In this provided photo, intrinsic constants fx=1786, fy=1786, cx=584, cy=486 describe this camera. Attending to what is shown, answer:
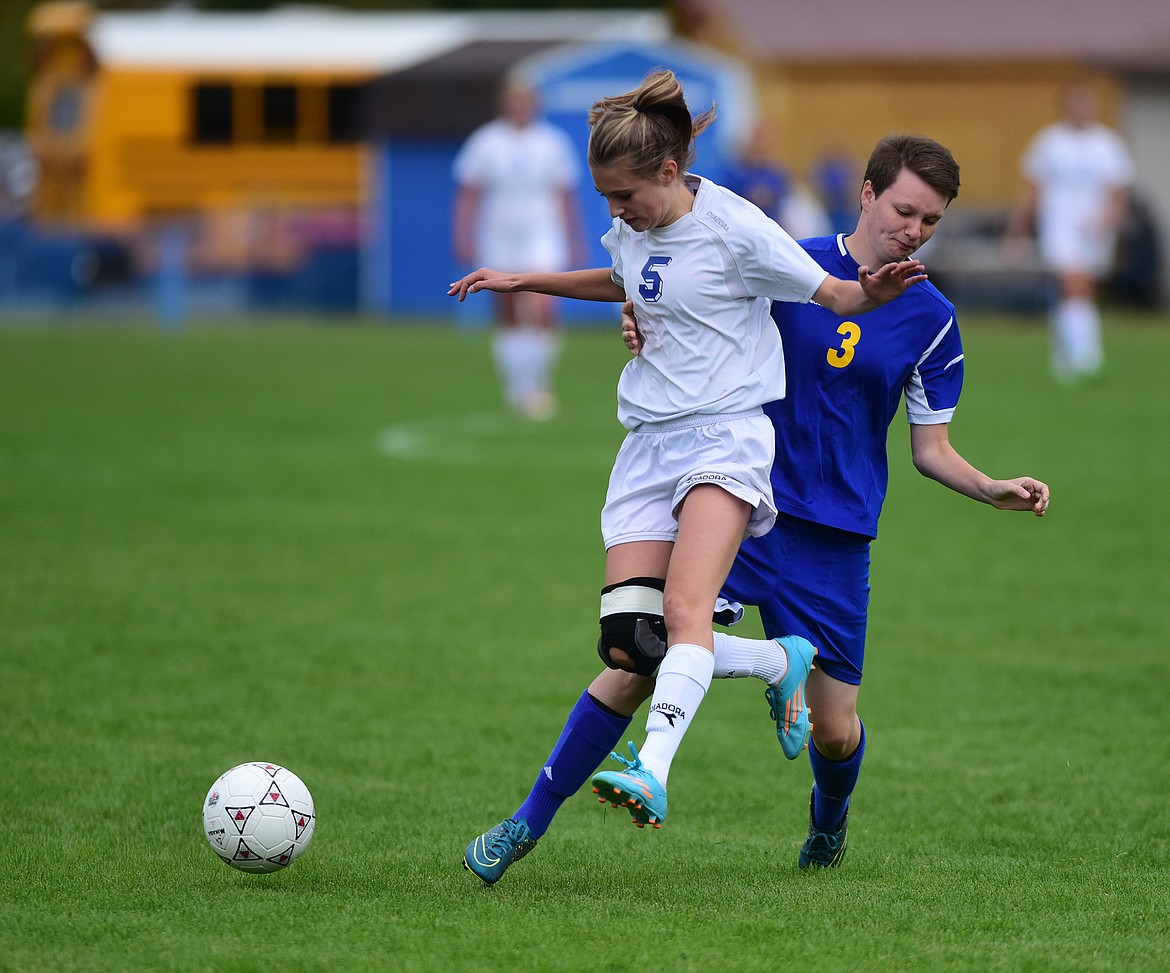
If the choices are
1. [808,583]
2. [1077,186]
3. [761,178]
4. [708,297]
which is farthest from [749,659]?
[1077,186]

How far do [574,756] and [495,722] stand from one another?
2.09m

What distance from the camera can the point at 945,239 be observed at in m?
27.9

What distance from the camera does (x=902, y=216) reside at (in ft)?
14.5

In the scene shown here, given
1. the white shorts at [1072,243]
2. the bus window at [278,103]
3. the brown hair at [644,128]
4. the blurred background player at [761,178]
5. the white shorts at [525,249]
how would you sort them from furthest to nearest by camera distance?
the bus window at [278,103]
the blurred background player at [761,178]
the white shorts at [1072,243]
the white shorts at [525,249]
the brown hair at [644,128]

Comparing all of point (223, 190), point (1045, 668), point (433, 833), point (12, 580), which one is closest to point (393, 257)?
point (223, 190)

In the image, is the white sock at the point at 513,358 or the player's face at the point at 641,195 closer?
the player's face at the point at 641,195

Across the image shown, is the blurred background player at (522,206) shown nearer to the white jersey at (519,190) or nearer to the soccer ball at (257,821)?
the white jersey at (519,190)

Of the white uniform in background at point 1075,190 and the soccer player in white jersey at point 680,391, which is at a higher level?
the soccer player in white jersey at point 680,391

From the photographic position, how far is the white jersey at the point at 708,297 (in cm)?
435

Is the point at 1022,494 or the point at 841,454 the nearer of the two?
the point at 1022,494

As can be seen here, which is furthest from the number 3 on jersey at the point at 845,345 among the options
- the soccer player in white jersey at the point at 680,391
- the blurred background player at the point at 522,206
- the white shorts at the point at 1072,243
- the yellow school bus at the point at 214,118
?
the yellow school bus at the point at 214,118

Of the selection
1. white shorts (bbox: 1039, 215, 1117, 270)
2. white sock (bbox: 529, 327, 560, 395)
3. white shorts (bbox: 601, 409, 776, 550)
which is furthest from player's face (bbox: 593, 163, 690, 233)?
white shorts (bbox: 1039, 215, 1117, 270)

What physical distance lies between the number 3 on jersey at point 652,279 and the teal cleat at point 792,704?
35.9 inches

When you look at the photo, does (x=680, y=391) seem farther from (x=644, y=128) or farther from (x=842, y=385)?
(x=644, y=128)
